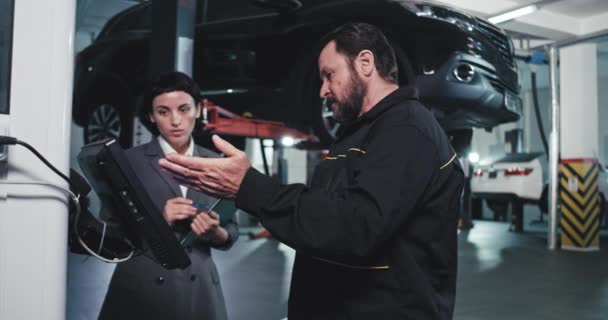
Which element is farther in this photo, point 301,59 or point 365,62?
point 301,59

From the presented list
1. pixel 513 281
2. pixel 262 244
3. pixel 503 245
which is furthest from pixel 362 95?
pixel 503 245

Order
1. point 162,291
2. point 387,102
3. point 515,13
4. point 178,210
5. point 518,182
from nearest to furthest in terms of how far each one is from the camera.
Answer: point 387,102
point 178,210
point 162,291
point 515,13
point 518,182

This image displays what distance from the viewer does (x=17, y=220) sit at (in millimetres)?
916

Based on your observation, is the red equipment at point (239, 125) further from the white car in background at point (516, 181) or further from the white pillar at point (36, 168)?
the white car in background at point (516, 181)

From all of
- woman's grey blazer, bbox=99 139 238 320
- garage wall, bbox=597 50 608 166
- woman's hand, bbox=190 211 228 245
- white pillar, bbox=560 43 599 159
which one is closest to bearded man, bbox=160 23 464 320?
woman's hand, bbox=190 211 228 245

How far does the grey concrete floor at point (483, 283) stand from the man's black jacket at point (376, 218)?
2.29 metres

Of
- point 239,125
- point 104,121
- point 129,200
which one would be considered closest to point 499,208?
point 239,125

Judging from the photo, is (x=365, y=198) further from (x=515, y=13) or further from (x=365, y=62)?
(x=515, y=13)

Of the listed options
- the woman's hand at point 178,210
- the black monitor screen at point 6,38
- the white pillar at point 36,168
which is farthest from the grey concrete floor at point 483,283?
the black monitor screen at point 6,38

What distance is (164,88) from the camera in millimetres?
1893

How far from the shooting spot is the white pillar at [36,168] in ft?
3.01

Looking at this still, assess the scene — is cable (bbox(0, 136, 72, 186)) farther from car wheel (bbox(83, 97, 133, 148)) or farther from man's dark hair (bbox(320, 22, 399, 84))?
car wheel (bbox(83, 97, 133, 148))

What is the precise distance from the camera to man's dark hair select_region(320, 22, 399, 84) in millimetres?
1354

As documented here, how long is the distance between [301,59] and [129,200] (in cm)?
314
